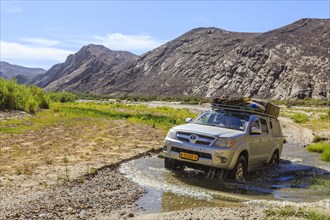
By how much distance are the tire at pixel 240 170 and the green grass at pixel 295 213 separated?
2938mm

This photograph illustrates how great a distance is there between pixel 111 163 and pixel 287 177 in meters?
5.32

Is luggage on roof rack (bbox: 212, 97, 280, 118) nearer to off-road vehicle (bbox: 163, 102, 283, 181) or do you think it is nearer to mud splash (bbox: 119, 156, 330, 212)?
off-road vehicle (bbox: 163, 102, 283, 181)

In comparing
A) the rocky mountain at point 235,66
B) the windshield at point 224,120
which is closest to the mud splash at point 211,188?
the windshield at point 224,120

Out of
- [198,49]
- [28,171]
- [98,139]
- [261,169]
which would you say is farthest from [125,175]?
[198,49]

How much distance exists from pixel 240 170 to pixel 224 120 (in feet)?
5.41

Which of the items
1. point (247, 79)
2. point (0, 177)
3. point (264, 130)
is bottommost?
point (0, 177)

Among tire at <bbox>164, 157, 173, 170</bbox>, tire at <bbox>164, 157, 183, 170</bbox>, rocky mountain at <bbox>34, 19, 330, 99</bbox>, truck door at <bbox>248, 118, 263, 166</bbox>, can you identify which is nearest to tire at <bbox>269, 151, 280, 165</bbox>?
truck door at <bbox>248, 118, 263, 166</bbox>

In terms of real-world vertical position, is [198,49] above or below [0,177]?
above

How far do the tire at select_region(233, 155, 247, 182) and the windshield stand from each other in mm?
952

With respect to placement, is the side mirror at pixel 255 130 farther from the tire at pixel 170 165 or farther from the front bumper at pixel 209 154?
the tire at pixel 170 165

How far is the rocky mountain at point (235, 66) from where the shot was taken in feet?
321

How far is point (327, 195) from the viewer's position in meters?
10.2

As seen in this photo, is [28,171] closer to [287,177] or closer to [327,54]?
[287,177]

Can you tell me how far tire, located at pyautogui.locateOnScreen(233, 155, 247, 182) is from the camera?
10.7 meters
